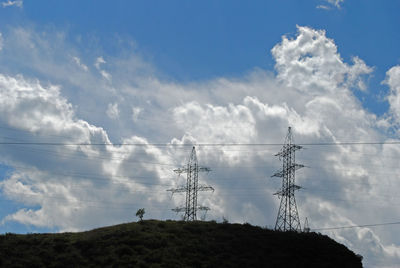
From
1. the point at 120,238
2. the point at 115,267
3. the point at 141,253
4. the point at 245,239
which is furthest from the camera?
the point at 245,239

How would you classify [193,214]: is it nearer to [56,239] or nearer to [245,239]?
[245,239]

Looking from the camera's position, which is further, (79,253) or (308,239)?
(308,239)

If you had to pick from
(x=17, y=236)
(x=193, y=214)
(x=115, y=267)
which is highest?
(x=193, y=214)

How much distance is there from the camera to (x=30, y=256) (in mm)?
45312

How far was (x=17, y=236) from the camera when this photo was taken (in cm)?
5125

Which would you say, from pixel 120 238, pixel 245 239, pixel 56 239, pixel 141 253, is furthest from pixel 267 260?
pixel 56 239

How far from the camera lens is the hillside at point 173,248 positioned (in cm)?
4600

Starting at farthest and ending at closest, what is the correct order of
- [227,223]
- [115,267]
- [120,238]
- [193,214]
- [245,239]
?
[193,214] → [227,223] → [245,239] → [120,238] → [115,267]

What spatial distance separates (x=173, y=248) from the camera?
164ft

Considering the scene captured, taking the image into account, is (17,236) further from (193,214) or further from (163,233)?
(193,214)

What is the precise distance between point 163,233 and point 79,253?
446 inches

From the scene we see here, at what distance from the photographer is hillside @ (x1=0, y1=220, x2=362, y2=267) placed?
151ft

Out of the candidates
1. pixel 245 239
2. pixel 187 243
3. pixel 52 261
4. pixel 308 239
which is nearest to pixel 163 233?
pixel 187 243

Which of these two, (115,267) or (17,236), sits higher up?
(17,236)
